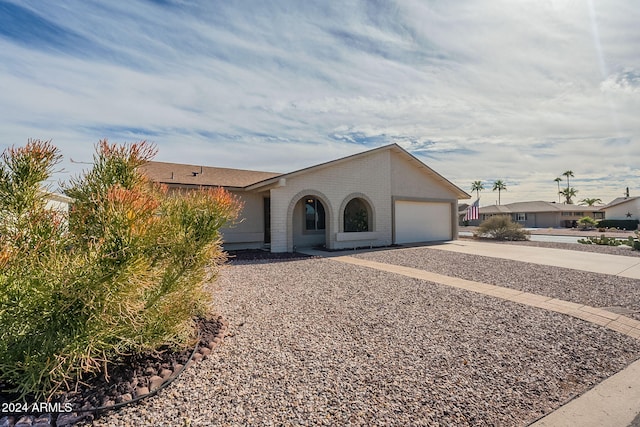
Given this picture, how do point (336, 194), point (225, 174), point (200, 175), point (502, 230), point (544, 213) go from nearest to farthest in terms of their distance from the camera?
point (200, 175) → point (336, 194) → point (225, 174) → point (502, 230) → point (544, 213)

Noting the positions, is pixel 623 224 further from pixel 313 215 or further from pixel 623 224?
pixel 313 215

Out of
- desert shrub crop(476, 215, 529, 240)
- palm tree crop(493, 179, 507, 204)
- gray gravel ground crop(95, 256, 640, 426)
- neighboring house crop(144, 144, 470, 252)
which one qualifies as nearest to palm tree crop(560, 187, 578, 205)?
palm tree crop(493, 179, 507, 204)

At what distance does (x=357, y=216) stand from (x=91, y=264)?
51.6 feet

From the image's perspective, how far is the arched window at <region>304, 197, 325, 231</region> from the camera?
16609 millimetres

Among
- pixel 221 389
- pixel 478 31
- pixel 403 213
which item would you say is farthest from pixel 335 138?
pixel 221 389

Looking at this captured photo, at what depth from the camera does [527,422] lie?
288cm

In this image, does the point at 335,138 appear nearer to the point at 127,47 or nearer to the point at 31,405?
the point at 127,47

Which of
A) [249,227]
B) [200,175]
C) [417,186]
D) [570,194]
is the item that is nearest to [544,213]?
[570,194]

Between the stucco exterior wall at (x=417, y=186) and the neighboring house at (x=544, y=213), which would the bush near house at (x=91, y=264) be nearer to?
the stucco exterior wall at (x=417, y=186)

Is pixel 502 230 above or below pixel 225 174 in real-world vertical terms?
below

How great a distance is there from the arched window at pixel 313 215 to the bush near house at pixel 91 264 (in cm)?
1267

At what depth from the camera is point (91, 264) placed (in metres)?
2.63

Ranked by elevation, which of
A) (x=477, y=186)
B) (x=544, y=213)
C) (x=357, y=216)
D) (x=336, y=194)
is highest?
(x=477, y=186)

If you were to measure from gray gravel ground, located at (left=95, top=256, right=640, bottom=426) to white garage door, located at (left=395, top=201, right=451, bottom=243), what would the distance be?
39.4 ft
